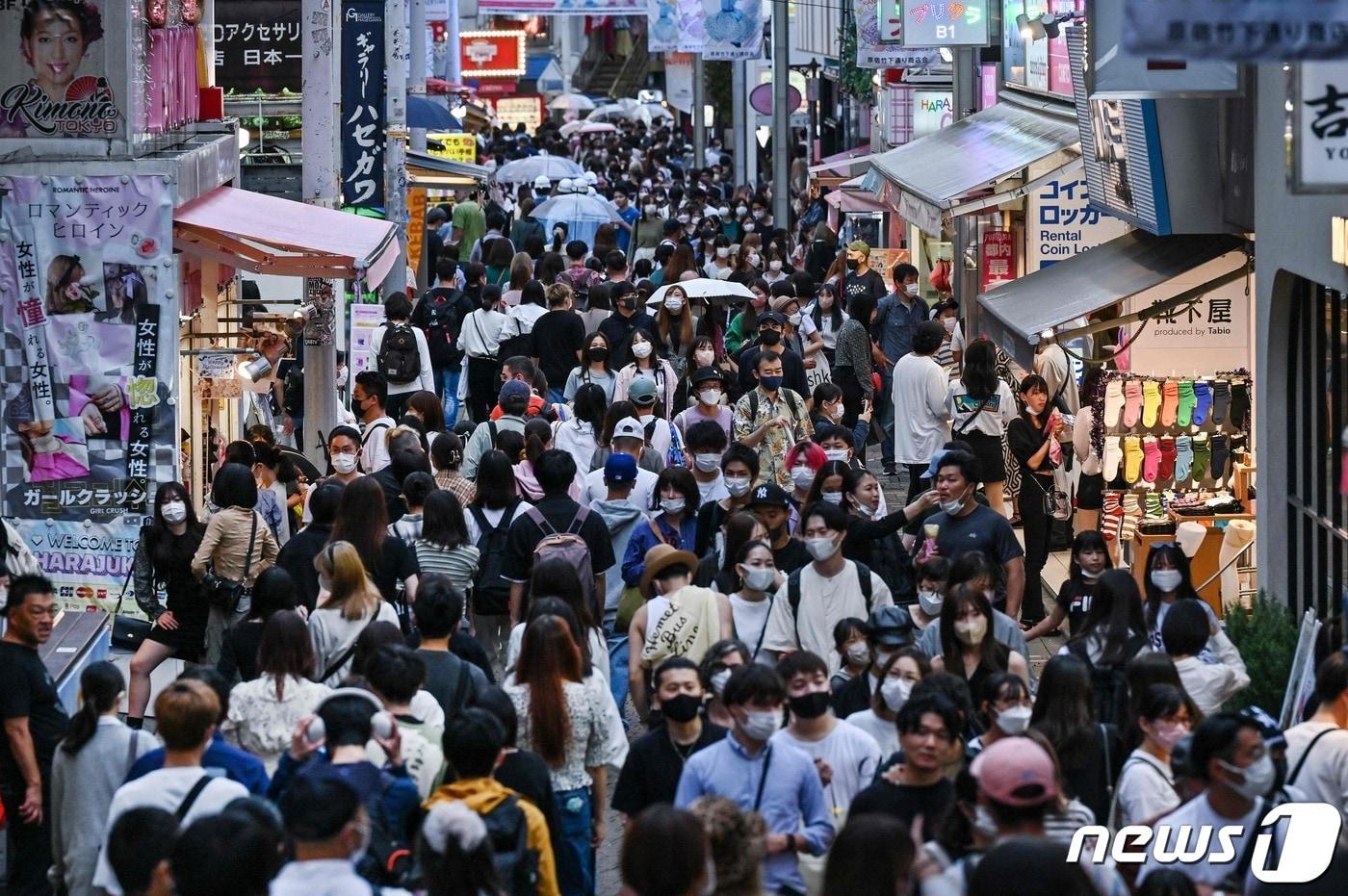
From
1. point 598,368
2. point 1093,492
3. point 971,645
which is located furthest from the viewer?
point 598,368

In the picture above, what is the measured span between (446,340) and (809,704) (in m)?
12.6

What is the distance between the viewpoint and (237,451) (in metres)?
12.2

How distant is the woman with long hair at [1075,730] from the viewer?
292 inches

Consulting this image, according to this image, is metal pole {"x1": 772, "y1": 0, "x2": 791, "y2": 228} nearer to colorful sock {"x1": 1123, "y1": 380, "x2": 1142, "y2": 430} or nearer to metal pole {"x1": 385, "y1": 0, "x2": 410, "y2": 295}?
metal pole {"x1": 385, "y1": 0, "x2": 410, "y2": 295}

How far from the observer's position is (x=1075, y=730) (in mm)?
7410

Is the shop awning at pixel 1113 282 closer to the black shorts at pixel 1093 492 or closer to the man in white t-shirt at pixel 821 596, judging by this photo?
the black shorts at pixel 1093 492

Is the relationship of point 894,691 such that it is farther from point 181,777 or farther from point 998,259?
point 998,259

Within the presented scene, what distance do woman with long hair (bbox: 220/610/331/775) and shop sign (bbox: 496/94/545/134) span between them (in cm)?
8145

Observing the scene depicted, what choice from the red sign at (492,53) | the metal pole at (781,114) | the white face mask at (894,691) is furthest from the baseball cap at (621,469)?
the red sign at (492,53)

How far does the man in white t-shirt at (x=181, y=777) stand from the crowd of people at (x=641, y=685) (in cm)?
1

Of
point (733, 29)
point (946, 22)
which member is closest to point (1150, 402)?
point (946, 22)

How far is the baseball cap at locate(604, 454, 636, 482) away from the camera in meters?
11.1

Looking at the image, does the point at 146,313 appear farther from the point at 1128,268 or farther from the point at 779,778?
the point at 779,778

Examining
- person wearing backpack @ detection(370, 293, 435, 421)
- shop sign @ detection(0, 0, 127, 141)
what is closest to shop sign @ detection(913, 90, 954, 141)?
person wearing backpack @ detection(370, 293, 435, 421)
